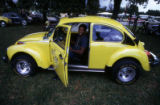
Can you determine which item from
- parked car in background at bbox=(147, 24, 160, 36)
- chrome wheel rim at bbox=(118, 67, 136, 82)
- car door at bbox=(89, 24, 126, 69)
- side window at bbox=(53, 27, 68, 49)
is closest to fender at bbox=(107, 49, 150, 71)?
car door at bbox=(89, 24, 126, 69)

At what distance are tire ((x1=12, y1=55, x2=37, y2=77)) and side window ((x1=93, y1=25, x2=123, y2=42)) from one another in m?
2.02

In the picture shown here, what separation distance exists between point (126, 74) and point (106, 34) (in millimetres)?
1354

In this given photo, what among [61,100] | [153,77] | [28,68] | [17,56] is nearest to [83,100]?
[61,100]

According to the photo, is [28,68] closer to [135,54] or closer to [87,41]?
[87,41]

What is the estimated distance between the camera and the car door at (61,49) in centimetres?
308

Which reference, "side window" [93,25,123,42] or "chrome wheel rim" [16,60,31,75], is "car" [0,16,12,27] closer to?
"chrome wheel rim" [16,60,31,75]

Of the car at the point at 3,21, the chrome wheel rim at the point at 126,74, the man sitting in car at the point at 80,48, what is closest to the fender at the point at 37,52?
the man sitting in car at the point at 80,48

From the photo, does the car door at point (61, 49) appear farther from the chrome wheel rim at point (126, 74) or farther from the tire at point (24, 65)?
the chrome wheel rim at point (126, 74)

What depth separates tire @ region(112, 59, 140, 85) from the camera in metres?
3.68

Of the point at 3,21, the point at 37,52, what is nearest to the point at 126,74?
the point at 37,52

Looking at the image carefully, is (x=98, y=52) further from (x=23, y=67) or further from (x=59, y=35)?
(x=23, y=67)

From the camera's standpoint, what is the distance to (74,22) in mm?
3709

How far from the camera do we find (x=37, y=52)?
382cm

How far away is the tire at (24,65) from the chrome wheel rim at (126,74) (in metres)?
2.60
